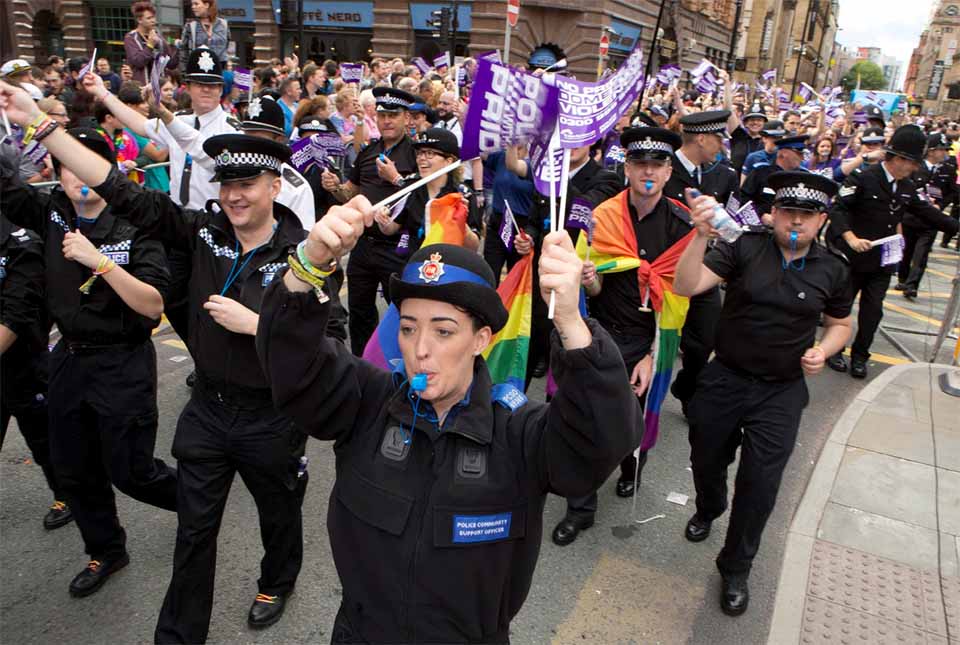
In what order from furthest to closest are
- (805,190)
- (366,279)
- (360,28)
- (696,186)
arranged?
(360,28), (696,186), (366,279), (805,190)

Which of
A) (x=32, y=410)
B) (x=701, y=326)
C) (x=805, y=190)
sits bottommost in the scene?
(x=32, y=410)

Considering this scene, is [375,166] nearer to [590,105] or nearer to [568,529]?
[568,529]

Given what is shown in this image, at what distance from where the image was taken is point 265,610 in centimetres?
349

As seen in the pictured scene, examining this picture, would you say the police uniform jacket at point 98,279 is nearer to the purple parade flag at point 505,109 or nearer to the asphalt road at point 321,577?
the asphalt road at point 321,577

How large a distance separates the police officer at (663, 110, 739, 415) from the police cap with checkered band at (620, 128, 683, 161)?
1318mm

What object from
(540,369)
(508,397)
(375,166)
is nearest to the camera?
(508,397)

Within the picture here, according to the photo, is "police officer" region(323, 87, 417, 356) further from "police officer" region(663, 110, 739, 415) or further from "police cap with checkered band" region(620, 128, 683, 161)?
"police officer" region(663, 110, 739, 415)

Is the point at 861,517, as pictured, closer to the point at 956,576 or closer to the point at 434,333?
the point at 956,576

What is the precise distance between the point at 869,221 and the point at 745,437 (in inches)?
194

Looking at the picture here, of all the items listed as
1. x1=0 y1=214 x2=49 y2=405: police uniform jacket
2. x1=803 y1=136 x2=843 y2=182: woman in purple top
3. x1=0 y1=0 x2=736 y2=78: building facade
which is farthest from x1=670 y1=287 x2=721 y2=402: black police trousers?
x1=0 y1=0 x2=736 y2=78: building facade

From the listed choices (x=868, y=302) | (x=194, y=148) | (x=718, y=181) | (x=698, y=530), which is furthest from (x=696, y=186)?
(x=194, y=148)

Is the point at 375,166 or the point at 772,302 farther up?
the point at 375,166

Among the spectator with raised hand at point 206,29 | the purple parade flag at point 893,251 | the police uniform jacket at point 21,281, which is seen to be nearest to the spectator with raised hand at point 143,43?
the spectator with raised hand at point 206,29

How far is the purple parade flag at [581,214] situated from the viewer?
459 cm
